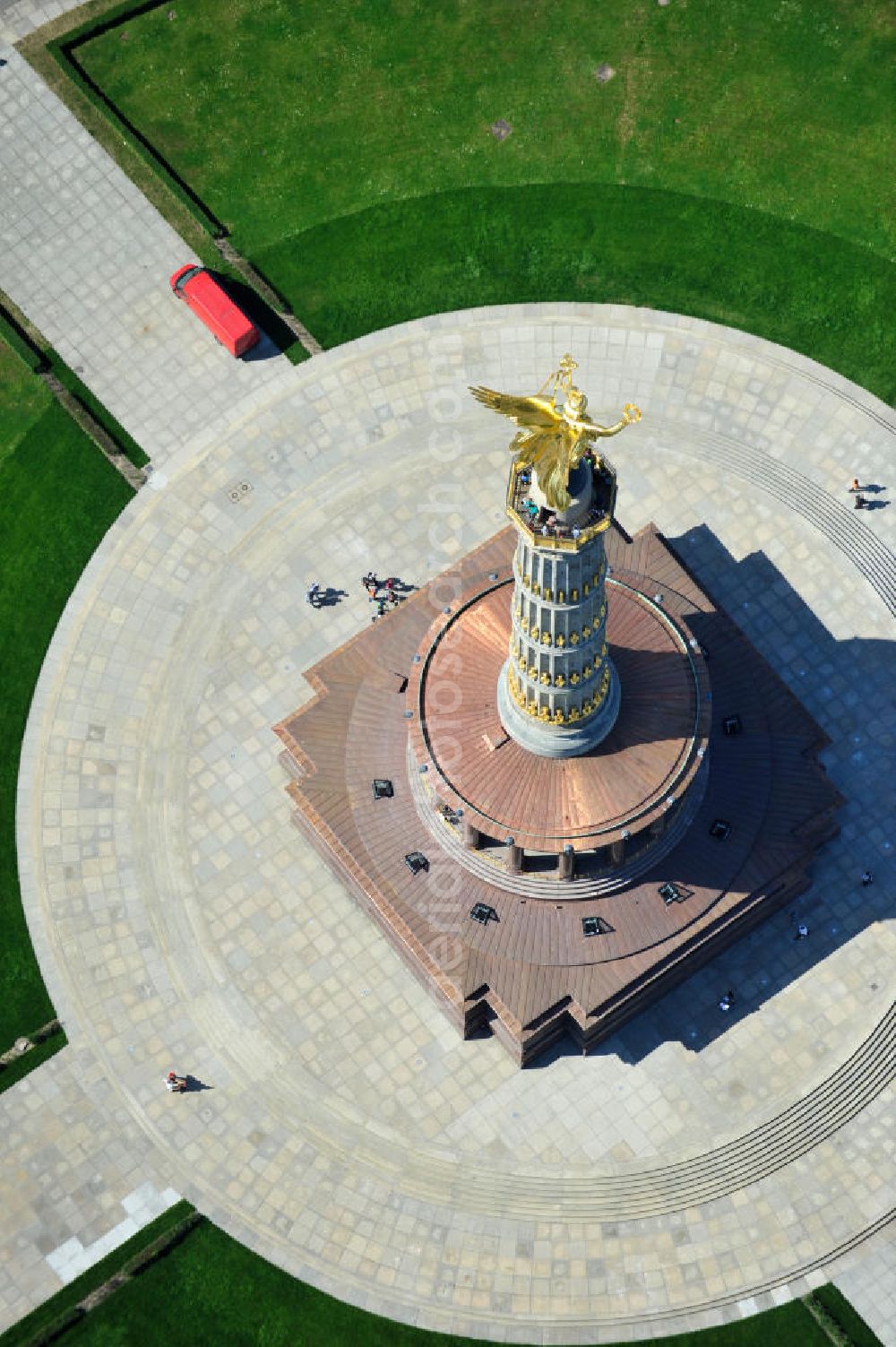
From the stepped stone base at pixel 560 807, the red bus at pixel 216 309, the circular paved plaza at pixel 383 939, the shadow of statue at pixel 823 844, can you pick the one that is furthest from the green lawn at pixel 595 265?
the stepped stone base at pixel 560 807

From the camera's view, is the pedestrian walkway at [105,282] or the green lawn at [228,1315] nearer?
the green lawn at [228,1315]

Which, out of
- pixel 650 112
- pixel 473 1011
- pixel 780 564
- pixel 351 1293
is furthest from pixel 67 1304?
pixel 650 112

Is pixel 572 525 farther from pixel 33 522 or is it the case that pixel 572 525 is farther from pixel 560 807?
pixel 33 522

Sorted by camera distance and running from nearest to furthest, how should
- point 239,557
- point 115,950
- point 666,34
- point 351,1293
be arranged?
point 351,1293 → point 115,950 → point 239,557 → point 666,34

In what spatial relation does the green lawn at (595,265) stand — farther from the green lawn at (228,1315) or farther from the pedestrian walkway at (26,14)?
the green lawn at (228,1315)

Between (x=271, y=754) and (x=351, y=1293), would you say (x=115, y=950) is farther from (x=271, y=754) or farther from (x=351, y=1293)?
(x=351, y=1293)

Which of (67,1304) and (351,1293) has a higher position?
(67,1304)
